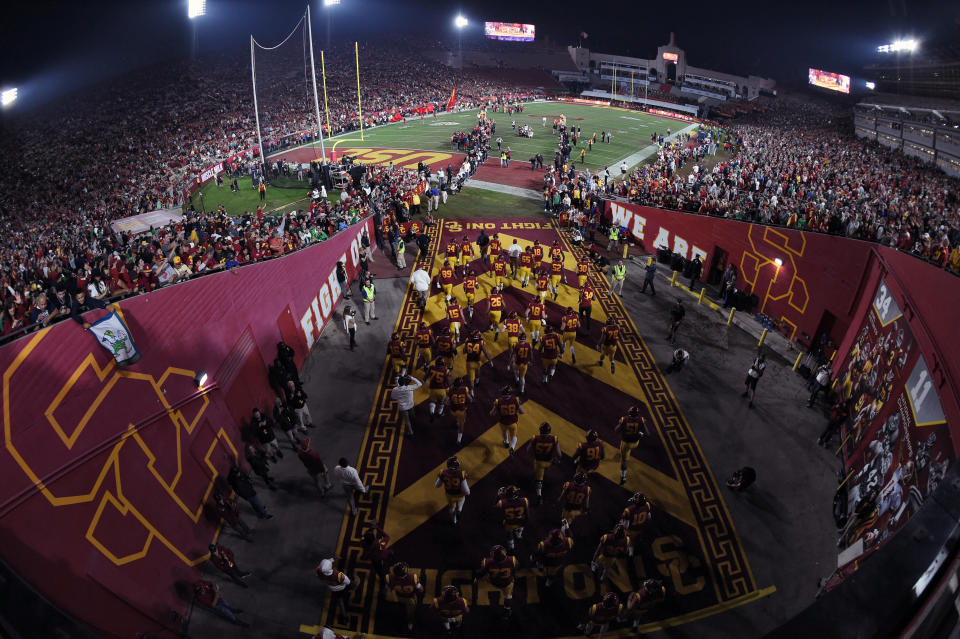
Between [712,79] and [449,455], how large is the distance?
10140 cm

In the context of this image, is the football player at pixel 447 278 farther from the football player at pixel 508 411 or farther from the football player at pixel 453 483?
the football player at pixel 453 483

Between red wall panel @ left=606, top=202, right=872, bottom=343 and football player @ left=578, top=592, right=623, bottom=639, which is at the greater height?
red wall panel @ left=606, top=202, right=872, bottom=343

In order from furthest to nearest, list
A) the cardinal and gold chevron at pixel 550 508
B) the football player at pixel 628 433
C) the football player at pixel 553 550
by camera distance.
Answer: the football player at pixel 628 433, the cardinal and gold chevron at pixel 550 508, the football player at pixel 553 550

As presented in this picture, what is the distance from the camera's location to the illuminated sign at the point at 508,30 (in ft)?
299

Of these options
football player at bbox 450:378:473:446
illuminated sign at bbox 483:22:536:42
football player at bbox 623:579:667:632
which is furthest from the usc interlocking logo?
illuminated sign at bbox 483:22:536:42

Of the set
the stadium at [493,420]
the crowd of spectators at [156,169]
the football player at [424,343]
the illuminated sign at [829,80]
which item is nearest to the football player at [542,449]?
the stadium at [493,420]

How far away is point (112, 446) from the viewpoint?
7.73 metres

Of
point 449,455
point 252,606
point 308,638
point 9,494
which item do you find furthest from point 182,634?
point 449,455

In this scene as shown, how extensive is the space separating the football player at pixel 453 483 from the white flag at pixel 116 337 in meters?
5.98

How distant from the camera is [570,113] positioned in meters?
66.3

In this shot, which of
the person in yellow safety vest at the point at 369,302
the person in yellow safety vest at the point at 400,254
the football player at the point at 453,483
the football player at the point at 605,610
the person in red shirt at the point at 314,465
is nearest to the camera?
the football player at the point at 605,610

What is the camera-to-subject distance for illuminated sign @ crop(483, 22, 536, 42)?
299ft

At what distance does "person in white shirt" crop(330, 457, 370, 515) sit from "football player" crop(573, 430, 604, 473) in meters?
4.65

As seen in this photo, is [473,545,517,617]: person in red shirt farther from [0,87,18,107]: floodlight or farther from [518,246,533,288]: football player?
[0,87,18,107]: floodlight
